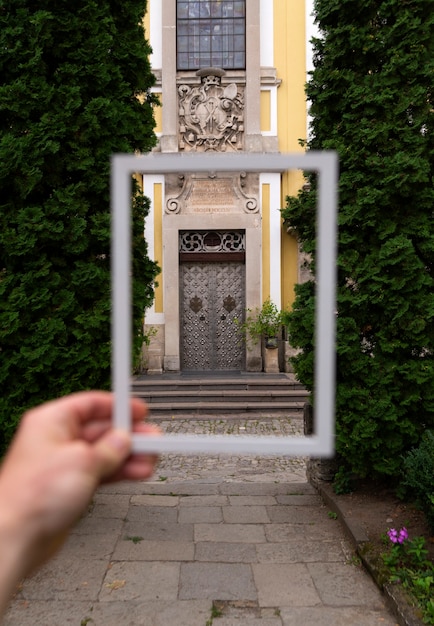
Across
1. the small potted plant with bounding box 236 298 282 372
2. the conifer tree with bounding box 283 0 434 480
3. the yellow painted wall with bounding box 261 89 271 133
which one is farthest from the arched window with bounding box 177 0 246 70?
the conifer tree with bounding box 283 0 434 480

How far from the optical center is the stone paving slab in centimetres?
350

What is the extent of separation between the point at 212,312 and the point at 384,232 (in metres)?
9.10

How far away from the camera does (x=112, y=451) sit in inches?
33.0

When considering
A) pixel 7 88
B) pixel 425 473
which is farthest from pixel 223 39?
pixel 425 473

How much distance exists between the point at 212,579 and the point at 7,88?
156 inches

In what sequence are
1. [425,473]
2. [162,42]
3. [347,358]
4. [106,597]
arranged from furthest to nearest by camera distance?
1. [162,42]
2. [347,358]
3. [425,473]
4. [106,597]

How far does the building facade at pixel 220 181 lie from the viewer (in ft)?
44.3

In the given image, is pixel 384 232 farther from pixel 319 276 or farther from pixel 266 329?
pixel 266 329

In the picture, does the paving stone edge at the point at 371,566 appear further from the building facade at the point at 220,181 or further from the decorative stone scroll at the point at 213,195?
the decorative stone scroll at the point at 213,195

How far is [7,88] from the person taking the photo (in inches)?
176

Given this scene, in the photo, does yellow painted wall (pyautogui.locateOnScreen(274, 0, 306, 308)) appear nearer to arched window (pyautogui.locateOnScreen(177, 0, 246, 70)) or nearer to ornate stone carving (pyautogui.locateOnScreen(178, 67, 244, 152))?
arched window (pyautogui.locateOnScreen(177, 0, 246, 70))

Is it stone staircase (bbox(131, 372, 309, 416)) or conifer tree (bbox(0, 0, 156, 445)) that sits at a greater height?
conifer tree (bbox(0, 0, 156, 445))

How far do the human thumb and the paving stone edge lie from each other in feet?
9.96

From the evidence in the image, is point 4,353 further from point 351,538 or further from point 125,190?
point 125,190
